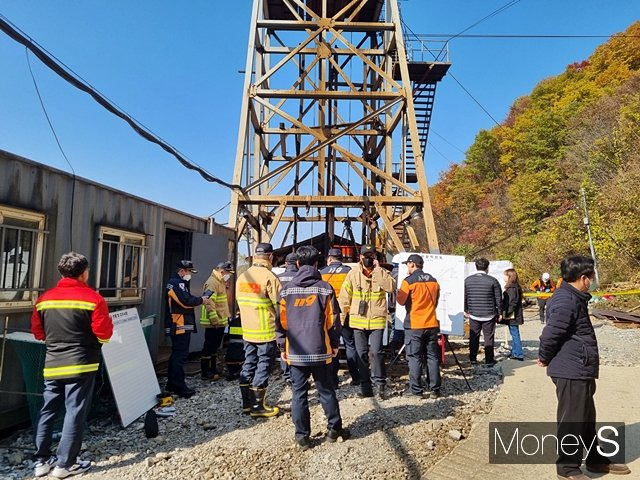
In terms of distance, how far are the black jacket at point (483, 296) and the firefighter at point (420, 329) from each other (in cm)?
185

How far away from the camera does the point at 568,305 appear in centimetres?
301

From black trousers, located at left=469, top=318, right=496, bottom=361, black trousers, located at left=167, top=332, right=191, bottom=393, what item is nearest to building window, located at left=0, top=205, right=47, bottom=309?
black trousers, located at left=167, top=332, right=191, bottom=393

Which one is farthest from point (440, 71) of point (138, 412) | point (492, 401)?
point (138, 412)

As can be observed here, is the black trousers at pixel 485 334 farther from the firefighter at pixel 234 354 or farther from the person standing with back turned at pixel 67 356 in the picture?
the person standing with back turned at pixel 67 356

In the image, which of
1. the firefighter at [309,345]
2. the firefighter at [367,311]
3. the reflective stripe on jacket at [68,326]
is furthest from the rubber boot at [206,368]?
the reflective stripe on jacket at [68,326]

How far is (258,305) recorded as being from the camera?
4703 millimetres

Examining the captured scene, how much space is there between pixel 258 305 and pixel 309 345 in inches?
44.1

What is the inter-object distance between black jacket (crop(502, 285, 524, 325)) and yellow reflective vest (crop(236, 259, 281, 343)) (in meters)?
4.43

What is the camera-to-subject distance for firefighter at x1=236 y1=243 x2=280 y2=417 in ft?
15.0

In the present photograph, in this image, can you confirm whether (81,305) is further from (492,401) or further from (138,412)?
(492,401)

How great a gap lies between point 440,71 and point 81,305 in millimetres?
12158

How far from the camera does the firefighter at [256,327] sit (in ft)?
Answer: 15.0

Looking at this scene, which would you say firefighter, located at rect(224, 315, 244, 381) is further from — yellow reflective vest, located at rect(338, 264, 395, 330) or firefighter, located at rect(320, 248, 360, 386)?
yellow reflective vest, located at rect(338, 264, 395, 330)

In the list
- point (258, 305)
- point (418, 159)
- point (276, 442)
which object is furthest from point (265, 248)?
point (418, 159)
